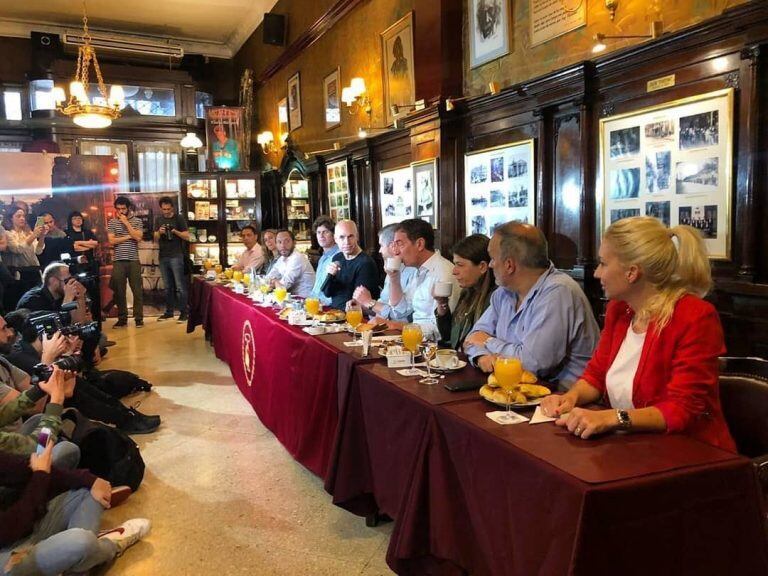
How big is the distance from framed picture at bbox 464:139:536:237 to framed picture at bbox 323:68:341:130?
3.55 metres

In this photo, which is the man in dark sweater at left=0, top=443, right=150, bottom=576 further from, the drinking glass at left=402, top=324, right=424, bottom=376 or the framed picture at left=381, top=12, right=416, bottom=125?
the framed picture at left=381, top=12, right=416, bottom=125

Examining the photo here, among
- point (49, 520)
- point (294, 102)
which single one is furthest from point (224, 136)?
point (49, 520)

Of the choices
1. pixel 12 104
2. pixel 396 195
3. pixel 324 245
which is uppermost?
pixel 12 104

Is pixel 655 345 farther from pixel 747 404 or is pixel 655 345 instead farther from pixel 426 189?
pixel 426 189

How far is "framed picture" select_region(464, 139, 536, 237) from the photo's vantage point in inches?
185

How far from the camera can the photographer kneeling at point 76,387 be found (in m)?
3.46

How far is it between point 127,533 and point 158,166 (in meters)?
10.8

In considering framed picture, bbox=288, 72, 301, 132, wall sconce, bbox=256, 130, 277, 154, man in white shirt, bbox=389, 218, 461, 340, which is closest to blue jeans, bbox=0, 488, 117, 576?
man in white shirt, bbox=389, 218, 461, 340

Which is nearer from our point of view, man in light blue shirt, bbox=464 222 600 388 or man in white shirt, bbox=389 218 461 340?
man in light blue shirt, bbox=464 222 600 388

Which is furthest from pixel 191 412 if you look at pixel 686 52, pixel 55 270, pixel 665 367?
pixel 686 52

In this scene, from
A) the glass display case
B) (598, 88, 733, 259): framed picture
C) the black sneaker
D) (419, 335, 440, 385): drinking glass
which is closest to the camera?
(419, 335, 440, 385): drinking glass

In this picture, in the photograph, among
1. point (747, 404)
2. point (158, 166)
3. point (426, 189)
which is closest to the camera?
point (747, 404)

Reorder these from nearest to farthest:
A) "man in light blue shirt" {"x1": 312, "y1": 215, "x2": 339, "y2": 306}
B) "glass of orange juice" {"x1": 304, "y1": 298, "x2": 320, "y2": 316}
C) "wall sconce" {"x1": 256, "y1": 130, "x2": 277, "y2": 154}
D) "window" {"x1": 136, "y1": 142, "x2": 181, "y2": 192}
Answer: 1. "glass of orange juice" {"x1": 304, "y1": 298, "x2": 320, "y2": 316}
2. "man in light blue shirt" {"x1": 312, "y1": 215, "x2": 339, "y2": 306}
3. "wall sconce" {"x1": 256, "y1": 130, "x2": 277, "y2": 154}
4. "window" {"x1": 136, "y1": 142, "x2": 181, "y2": 192}

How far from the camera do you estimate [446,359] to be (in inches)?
94.7
